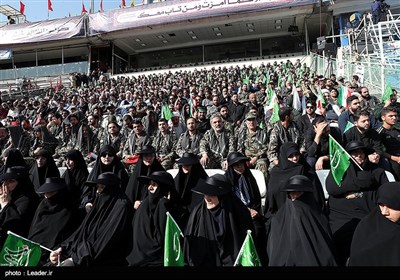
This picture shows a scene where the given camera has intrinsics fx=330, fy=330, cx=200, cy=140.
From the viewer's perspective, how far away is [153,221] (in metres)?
3.11

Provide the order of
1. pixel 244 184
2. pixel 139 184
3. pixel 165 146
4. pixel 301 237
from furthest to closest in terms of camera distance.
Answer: pixel 165 146 < pixel 139 184 < pixel 244 184 < pixel 301 237

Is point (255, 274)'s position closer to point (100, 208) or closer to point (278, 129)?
point (100, 208)

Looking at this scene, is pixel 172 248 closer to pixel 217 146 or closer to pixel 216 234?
pixel 216 234

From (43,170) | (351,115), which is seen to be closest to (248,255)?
(43,170)

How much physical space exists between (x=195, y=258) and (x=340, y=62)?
1107 cm

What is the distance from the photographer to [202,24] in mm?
24500

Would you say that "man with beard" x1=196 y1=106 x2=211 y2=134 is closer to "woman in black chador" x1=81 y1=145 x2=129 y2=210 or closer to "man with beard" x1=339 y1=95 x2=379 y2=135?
"woman in black chador" x1=81 y1=145 x2=129 y2=210

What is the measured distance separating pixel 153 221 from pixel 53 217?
3.82 feet

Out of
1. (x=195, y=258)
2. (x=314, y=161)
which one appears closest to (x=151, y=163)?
(x=195, y=258)

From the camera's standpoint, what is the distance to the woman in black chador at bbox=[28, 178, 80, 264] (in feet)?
11.1

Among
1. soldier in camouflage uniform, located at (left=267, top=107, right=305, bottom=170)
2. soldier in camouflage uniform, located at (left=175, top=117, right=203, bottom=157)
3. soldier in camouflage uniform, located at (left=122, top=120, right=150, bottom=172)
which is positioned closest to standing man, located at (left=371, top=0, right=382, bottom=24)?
soldier in camouflage uniform, located at (left=267, top=107, right=305, bottom=170)

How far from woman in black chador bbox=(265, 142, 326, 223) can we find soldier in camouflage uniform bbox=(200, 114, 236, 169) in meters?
1.46

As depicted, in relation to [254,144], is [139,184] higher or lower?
lower

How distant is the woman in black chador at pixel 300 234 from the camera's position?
2316 mm
